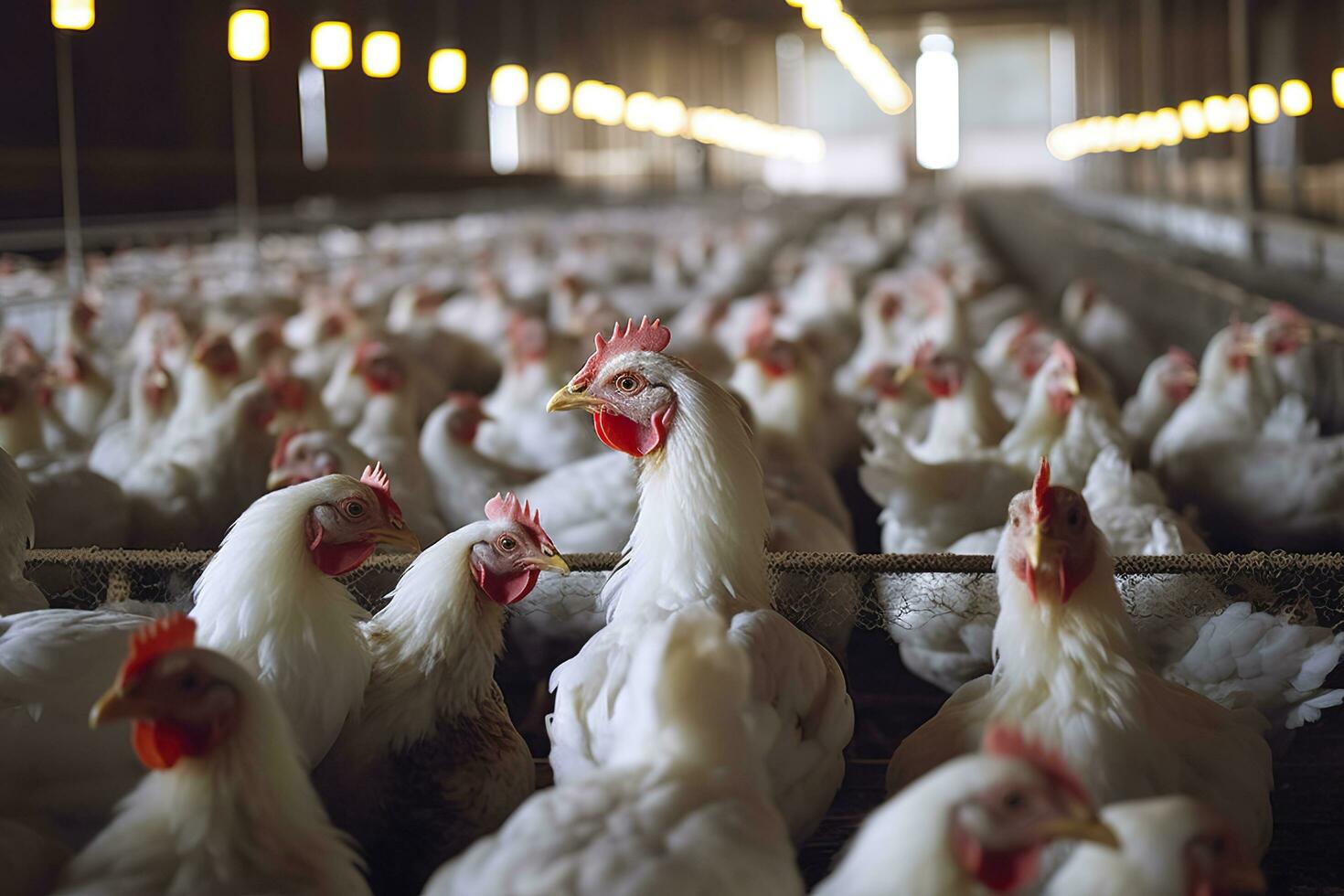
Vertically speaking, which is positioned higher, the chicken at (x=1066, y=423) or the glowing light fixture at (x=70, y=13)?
the glowing light fixture at (x=70, y=13)

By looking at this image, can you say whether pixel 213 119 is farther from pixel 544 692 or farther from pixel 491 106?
pixel 544 692

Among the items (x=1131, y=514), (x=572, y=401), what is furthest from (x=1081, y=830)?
(x=1131, y=514)

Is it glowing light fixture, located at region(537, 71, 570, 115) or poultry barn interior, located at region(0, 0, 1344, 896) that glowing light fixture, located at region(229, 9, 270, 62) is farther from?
glowing light fixture, located at region(537, 71, 570, 115)

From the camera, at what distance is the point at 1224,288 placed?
5805 mm

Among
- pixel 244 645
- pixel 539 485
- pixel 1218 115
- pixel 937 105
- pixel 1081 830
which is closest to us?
pixel 1081 830

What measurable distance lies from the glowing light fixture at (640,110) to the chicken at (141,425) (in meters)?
10.0

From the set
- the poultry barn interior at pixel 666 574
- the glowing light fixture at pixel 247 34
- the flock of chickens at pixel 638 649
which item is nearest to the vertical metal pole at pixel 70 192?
the poultry barn interior at pixel 666 574

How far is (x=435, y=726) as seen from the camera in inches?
85.1

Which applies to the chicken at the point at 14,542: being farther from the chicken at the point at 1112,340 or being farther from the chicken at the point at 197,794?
the chicken at the point at 1112,340

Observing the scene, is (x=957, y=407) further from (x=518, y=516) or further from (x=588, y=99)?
(x=588, y=99)

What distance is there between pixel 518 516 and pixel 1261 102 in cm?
763

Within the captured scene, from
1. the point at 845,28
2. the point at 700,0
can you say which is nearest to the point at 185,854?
the point at 845,28

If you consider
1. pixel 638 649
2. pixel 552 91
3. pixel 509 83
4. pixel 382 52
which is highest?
pixel 552 91

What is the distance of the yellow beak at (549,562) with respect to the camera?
2.09 meters
